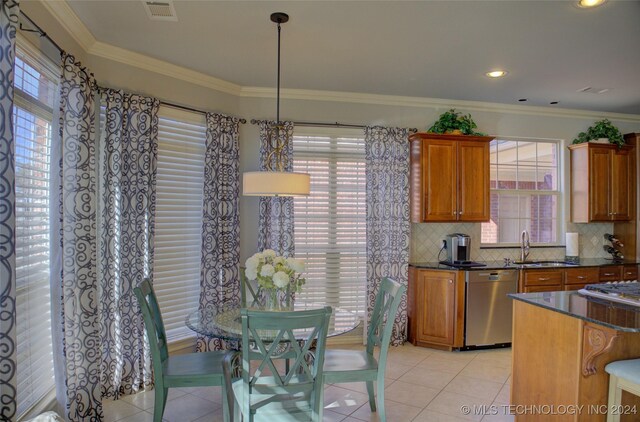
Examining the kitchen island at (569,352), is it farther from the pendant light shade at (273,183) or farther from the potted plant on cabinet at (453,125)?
the potted plant on cabinet at (453,125)

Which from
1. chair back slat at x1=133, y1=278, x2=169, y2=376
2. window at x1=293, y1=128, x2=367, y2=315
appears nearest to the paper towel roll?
window at x1=293, y1=128, x2=367, y2=315

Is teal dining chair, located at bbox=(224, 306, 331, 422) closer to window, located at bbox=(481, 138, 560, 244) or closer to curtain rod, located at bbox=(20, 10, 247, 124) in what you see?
curtain rod, located at bbox=(20, 10, 247, 124)

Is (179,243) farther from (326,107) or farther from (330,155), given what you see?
(326,107)

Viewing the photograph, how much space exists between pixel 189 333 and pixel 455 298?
8.95ft

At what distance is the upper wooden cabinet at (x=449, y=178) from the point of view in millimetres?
4391

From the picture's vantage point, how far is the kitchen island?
210 cm

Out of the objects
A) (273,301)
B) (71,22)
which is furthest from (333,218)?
(71,22)

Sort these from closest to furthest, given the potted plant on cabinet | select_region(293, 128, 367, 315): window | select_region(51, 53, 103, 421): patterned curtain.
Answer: select_region(51, 53, 103, 421): patterned curtain → select_region(293, 128, 367, 315): window → the potted plant on cabinet

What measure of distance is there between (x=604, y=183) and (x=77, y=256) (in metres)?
5.66

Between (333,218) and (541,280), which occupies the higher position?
(333,218)

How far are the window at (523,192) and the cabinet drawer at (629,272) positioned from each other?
2.61 feet

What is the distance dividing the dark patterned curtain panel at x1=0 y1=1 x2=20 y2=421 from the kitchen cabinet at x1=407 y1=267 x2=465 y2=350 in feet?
11.8

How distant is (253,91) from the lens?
4227mm

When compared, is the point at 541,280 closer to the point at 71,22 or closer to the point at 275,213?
the point at 275,213
